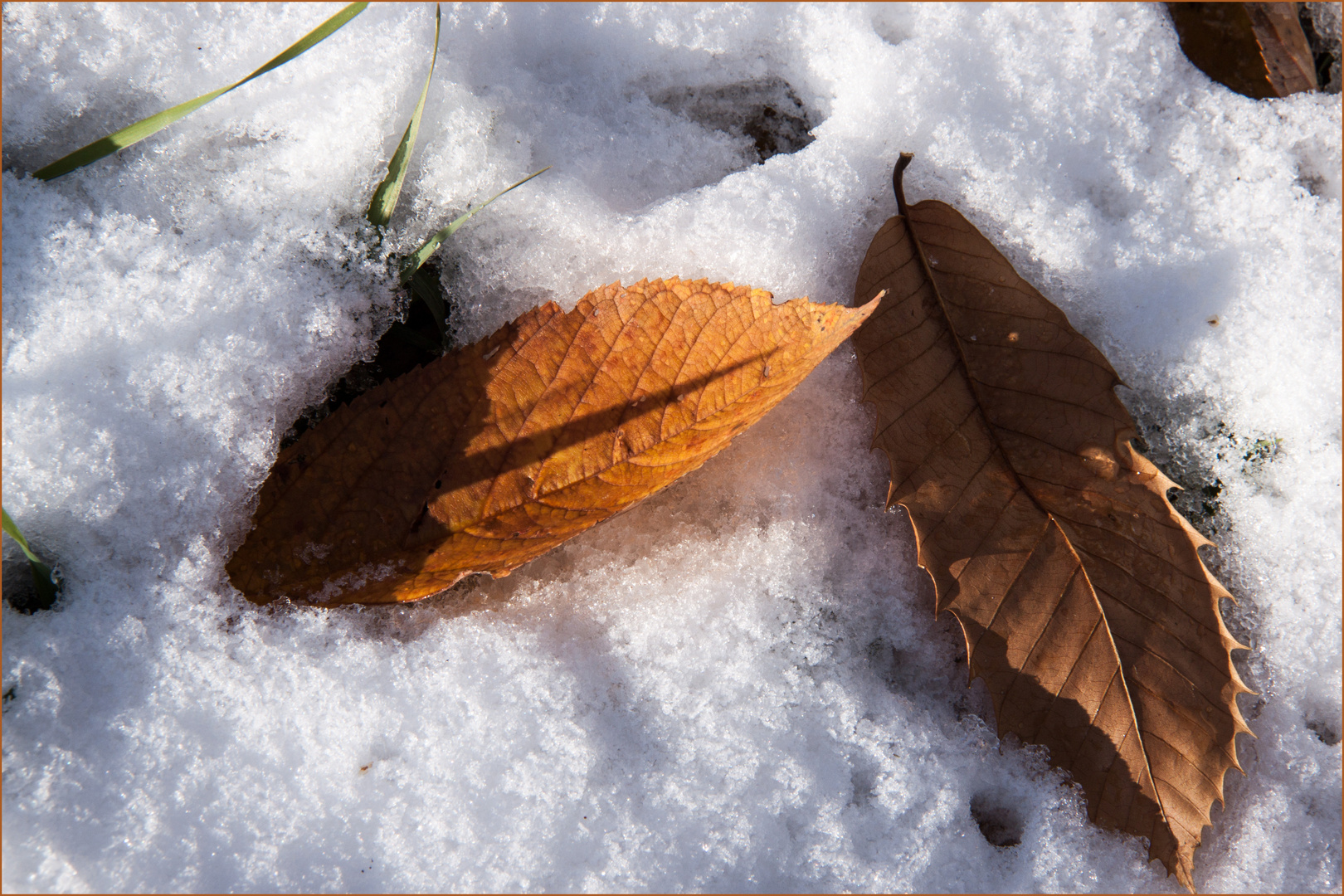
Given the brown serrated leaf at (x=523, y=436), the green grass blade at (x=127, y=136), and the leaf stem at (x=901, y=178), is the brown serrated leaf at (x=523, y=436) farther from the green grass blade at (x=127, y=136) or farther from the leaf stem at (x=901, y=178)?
the green grass blade at (x=127, y=136)

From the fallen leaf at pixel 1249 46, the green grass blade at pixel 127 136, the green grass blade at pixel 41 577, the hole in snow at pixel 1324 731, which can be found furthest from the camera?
the fallen leaf at pixel 1249 46

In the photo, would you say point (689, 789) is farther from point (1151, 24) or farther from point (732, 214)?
point (1151, 24)

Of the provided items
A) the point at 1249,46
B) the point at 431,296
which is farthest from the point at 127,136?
the point at 1249,46

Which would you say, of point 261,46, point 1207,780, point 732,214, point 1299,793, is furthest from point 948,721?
point 261,46

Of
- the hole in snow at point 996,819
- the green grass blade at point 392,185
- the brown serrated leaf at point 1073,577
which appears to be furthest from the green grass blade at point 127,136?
the hole in snow at point 996,819

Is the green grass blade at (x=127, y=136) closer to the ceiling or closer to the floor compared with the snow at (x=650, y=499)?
closer to the ceiling
